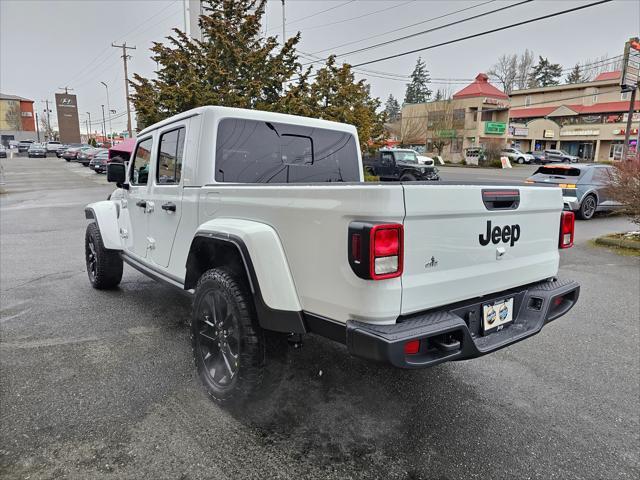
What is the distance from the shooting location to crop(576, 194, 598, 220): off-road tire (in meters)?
12.1

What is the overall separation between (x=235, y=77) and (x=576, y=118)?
173 ft

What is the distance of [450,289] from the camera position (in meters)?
2.39

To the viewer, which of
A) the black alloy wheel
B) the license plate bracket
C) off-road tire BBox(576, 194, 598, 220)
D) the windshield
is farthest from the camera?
the windshield

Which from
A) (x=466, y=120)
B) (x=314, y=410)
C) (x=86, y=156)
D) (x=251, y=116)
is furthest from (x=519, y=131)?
(x=314, y=410)

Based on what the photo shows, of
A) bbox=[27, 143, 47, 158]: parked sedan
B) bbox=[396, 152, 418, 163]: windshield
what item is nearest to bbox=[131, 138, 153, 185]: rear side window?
bbox=[396, 152, 418, 163]: windshield

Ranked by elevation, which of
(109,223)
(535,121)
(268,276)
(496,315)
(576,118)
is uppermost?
(576,118)

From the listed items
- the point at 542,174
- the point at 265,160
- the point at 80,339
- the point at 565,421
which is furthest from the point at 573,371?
the point at 542,174

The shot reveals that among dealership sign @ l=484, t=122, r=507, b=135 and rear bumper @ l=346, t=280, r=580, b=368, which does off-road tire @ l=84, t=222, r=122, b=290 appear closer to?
rear bumper @ l=346, t=280, r=580, b=368

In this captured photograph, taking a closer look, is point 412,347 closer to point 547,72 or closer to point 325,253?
point 325,253

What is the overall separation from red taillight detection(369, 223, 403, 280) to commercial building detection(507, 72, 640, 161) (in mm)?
53439

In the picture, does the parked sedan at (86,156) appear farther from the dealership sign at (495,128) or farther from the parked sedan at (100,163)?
the dealership sign at (495,128)

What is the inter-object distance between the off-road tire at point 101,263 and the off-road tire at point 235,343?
258 centimetres

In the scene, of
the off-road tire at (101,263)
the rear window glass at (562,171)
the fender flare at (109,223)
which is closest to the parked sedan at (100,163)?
the rear window glass at (562,171)

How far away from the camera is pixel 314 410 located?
2.97 m
